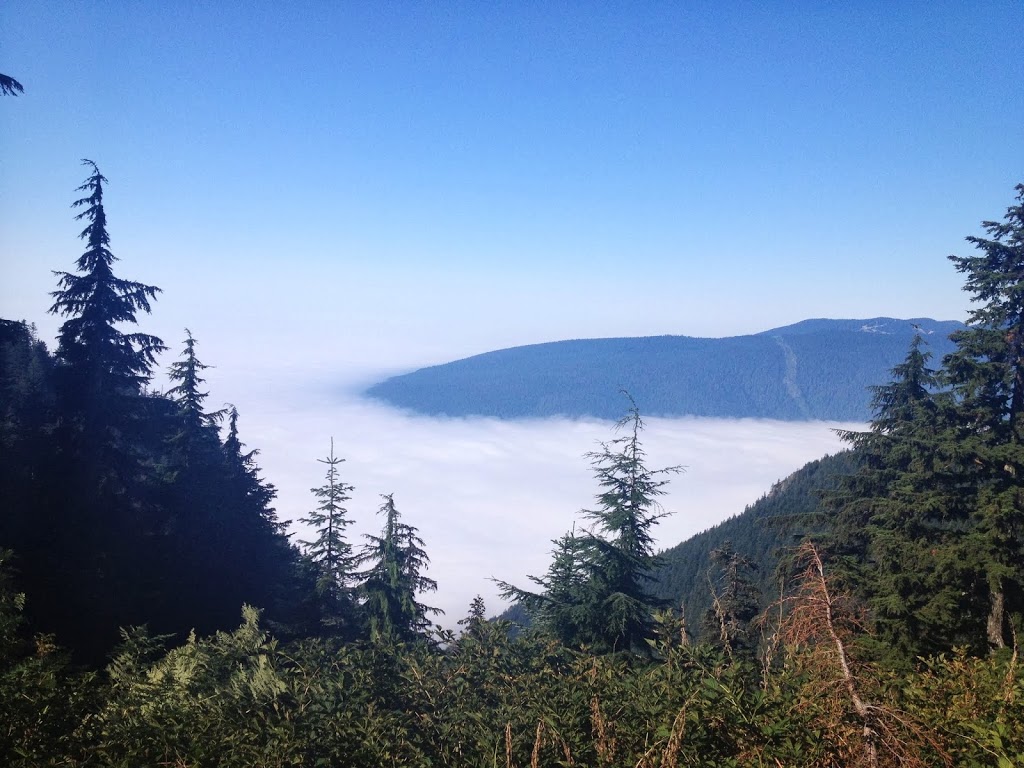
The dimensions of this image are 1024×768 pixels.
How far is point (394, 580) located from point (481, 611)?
9.94 metres

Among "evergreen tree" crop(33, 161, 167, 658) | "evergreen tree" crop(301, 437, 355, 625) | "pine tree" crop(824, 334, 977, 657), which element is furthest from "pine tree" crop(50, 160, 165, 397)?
"pine tree" crop(824, 334, 977, 657)

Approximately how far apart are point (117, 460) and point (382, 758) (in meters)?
14.4

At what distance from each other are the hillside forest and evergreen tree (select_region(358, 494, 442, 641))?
103mm

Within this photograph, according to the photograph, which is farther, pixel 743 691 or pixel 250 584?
pixel 250 584

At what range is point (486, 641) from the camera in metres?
6.50

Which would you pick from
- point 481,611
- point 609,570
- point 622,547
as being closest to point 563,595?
point 609,570

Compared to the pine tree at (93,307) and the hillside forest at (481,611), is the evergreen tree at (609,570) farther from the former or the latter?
the pine tree at (93,307)

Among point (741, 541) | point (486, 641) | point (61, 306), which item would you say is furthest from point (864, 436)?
point (741, 541)

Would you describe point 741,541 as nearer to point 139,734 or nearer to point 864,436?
point 864,436

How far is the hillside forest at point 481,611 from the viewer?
3.80 metres

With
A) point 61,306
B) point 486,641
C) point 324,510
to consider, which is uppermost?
point 61,306

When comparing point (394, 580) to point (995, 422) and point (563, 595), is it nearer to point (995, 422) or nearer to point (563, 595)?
point (563, 595)

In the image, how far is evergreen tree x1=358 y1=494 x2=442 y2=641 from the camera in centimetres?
1852

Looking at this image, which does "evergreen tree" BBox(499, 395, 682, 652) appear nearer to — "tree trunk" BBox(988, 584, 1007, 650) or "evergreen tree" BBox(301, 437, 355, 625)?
"tree trunk" BBox(988, 584, 1007, 650)
